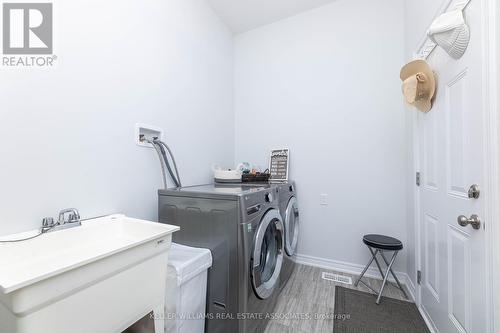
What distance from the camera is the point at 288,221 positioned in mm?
2006

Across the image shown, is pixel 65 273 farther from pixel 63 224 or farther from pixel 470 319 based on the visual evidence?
pixel 470 319

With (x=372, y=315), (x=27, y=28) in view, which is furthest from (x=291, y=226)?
(x=27, y=28)

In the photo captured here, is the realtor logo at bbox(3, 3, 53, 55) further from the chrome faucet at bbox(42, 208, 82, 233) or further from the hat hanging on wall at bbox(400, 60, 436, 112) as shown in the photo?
the hat hanging on wall at bbox(400, 60, 436, 112)

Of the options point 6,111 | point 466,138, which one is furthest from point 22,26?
point 466,138

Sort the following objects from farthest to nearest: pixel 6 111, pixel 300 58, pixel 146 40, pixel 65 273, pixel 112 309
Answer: pixel 300 58 → pixel 146 40 → pixel 6 111 → pixel 112 309 → pixel 65 273

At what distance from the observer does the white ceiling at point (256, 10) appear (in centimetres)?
225

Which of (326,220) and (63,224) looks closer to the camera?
(63,224)

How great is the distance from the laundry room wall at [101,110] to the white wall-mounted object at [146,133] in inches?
1.4

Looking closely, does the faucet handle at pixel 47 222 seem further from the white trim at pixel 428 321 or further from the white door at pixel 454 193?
the white trim at pixel 428 321

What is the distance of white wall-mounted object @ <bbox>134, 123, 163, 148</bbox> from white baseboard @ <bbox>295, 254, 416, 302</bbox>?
79.9 inches

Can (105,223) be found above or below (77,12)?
below

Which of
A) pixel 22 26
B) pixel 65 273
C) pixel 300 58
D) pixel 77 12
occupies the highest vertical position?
pixel 300 58

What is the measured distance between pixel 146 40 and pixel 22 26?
68 centimetres

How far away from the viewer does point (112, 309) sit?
2.56ft
